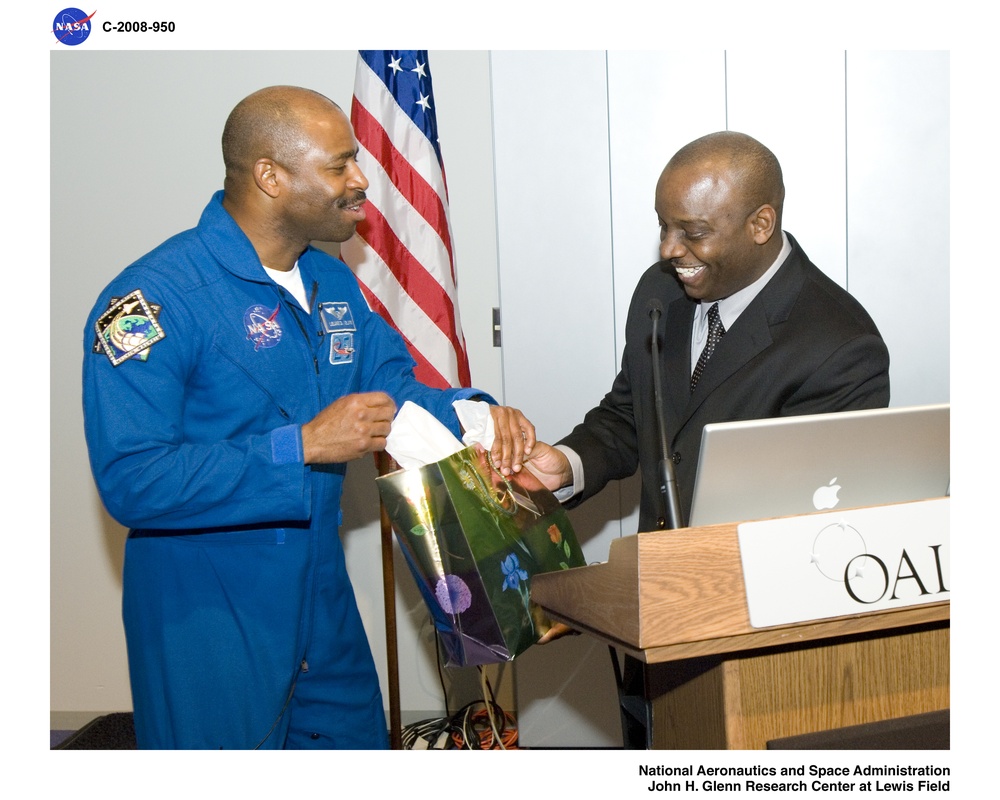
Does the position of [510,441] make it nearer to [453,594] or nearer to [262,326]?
[453,594]

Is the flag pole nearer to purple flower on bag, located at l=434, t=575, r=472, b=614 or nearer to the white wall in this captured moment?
the white wall

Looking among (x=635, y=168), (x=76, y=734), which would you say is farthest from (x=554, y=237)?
(x=76, y=734)

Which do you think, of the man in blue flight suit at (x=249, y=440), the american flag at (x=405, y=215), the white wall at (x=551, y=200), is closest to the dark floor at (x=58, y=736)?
the white wall at (x=551, y=200)

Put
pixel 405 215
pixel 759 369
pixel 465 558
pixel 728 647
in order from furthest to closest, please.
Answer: pixel 405 215
pixel 759 369
pixel 465 558
pixel 728 647

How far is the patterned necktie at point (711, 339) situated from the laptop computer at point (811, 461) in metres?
0.84

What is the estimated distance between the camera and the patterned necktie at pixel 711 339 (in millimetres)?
2557

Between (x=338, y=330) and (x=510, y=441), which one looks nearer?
(x=510, y=441)

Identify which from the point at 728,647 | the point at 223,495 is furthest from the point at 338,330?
the point at 728,647

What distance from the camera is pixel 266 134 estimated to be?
241 cm

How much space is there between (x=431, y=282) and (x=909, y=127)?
5.74ft

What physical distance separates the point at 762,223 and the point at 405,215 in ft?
4.08

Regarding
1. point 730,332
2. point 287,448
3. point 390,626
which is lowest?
point 390,626

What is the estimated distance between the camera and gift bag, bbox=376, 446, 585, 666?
76.7 inches

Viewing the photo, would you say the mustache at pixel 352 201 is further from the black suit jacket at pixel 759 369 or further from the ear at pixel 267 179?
the black suit jacket at pixel 759 369
